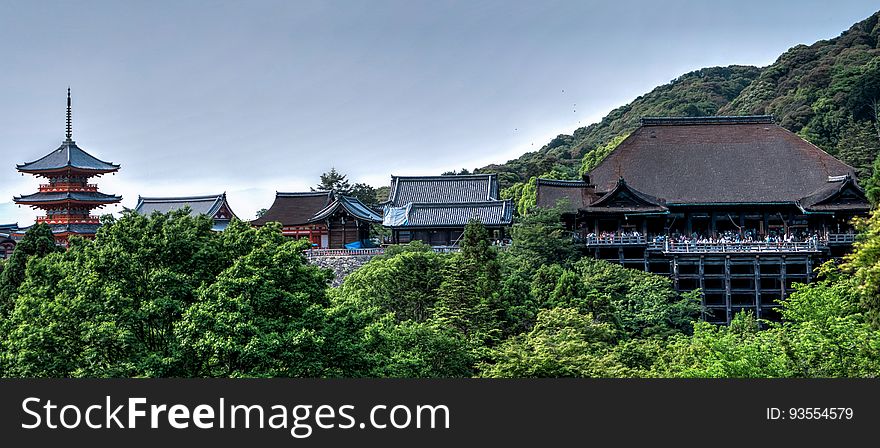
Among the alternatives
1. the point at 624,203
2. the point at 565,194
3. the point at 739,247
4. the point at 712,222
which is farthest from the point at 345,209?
the point at 739,247

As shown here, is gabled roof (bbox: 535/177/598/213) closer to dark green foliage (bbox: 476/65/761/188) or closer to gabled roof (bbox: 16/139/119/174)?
gabled roof (bbox: 16/139/119/174)

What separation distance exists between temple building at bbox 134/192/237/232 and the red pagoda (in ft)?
8.84

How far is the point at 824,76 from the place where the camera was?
76.8 metres

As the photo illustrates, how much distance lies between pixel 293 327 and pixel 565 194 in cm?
2277

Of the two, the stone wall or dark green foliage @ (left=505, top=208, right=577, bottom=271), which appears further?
the stone wall

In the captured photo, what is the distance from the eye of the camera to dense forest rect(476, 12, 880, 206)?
206 ft

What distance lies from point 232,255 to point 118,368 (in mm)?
3604

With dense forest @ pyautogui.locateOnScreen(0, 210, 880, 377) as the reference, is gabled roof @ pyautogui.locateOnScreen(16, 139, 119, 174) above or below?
above

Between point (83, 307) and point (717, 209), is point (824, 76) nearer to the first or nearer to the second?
point (717, 209)

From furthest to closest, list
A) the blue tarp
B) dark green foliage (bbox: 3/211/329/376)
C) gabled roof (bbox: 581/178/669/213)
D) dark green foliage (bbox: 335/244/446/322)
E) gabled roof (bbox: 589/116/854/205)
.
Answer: the blue tarp < gabled roof (bbox: 589/116/854/205) < gabled roof (bbox: 581/178/669/213) < dark green foliage (bbox: 335/244/446/322) < dark green foliage (bbox: 3/211/329/376)

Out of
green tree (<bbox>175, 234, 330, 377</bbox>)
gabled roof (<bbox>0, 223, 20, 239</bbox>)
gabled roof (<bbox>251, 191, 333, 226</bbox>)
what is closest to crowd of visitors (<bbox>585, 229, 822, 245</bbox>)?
gabled roof (<bbox>251, 191, 333, 226</bbox>)

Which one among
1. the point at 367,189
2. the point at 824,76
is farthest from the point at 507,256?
the point at 824,76

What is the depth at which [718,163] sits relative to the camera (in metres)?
40.7

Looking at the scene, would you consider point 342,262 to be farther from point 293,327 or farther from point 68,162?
point 293,327
